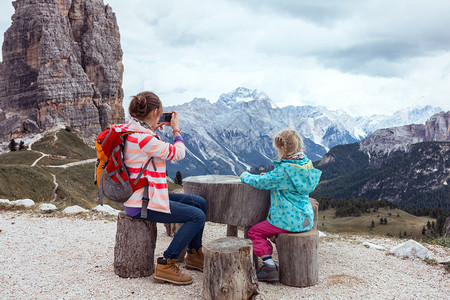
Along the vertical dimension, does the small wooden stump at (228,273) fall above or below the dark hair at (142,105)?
below

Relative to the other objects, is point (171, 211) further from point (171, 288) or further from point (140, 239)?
point (171, 288)

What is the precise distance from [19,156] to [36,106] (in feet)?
168

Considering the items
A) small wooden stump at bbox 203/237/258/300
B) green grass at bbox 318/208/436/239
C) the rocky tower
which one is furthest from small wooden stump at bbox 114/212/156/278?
green grass at bbox 318/208/436/239

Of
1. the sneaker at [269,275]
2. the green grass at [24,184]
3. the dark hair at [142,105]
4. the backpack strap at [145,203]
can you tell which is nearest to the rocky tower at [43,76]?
the green grass at [24,184]

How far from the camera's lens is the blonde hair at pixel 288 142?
8500mm

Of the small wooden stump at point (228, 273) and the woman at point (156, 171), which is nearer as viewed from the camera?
the small wooden stump at point (228, 273)

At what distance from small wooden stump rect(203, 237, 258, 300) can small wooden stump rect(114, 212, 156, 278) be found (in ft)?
5.97

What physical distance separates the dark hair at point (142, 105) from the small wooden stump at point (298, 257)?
14.8 feet

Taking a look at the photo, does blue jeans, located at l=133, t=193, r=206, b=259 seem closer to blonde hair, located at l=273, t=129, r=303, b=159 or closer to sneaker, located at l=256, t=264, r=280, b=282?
sneaker, located at l=256, t=264, r=280, b=282

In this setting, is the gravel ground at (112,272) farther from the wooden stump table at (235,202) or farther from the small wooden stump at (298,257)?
the wooden stump table at (235,202)

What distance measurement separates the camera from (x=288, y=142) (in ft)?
28.0

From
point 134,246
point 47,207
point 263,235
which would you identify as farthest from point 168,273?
point 47,207

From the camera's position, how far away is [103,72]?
152 metres

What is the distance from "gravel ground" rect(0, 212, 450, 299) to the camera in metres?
7.98
